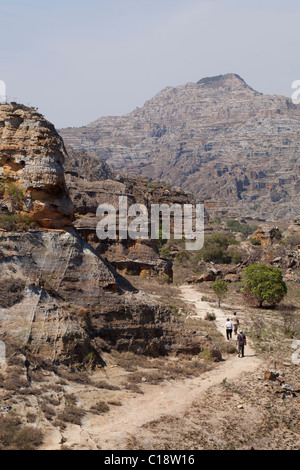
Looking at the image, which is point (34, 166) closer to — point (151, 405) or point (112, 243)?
point (151, 405)

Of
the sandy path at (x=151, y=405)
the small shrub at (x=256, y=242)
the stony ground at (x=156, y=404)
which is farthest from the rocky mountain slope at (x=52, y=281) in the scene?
the small shrub at (x=256, y=242)

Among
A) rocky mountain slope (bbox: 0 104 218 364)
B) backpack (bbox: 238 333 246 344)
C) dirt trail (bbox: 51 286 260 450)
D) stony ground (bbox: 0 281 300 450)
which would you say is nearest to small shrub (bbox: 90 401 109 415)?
stony ground (bbox: 0 281 300 450)

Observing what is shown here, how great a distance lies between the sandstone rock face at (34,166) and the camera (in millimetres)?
13094

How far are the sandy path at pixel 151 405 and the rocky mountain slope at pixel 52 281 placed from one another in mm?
1212

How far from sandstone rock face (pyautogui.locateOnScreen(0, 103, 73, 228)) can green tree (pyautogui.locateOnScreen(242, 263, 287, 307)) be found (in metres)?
16.3

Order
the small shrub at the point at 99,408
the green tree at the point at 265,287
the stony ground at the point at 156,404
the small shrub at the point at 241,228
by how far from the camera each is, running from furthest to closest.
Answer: the small shrub at the point at 241,228 → the green tree at the point at 265,287 → the small shrub at the point at 99,408 → the stony ground at the point at 156,404

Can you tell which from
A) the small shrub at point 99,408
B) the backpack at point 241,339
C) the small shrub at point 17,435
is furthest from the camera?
the backpack at point 241,339

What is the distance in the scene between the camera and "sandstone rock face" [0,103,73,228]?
43.0ft

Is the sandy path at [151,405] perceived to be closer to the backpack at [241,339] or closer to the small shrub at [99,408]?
the small shrub at [99,408]

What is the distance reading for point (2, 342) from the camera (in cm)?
1028

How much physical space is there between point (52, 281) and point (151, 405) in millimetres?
4011

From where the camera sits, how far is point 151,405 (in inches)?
405

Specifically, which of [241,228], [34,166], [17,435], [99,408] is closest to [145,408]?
[99,408]

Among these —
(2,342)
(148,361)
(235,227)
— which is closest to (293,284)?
(148,361)
